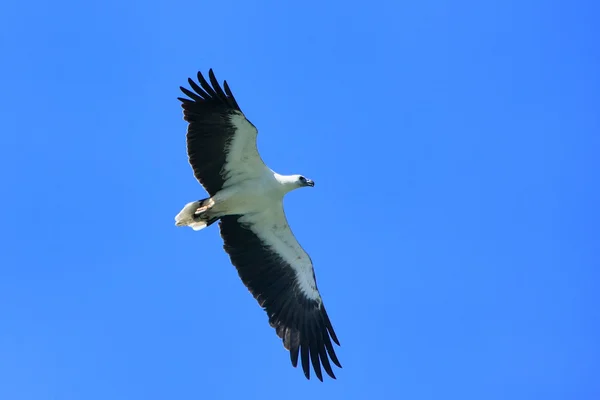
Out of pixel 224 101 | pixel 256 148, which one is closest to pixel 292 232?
pixel 256 148

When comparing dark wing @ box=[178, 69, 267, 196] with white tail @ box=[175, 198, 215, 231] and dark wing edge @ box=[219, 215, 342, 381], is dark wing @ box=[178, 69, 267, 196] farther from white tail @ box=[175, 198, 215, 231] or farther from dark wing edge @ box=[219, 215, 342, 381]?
dark wing edge @ box=[219, 215, 342, 381]

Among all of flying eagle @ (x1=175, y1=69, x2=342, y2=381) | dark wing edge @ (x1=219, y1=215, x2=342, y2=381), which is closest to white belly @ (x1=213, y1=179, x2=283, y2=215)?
flying eagle @ (x1=175, y1=69, x2=342, y2=381)

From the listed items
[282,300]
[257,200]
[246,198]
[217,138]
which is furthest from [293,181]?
[282,300]

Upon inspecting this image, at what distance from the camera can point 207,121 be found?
14688 mm

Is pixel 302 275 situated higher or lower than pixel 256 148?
lower

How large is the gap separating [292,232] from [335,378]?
2.60 meters

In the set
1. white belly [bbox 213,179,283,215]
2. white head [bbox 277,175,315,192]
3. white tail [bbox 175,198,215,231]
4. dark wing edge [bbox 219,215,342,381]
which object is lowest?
dark wing edge [bbox 219,215,342,381]

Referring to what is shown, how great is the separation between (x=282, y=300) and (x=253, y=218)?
1.49 metres

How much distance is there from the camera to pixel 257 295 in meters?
15.6

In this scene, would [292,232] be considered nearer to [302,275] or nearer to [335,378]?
[302,275]

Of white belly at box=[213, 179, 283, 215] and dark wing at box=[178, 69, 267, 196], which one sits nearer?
dark wing at box=[178, 69, 267, 196]

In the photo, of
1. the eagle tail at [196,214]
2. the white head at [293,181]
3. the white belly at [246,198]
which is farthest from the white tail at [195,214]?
the white head at [293,181]

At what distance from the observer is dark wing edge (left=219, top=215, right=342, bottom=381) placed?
15.4 meters

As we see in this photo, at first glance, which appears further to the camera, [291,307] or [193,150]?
[291,307]
